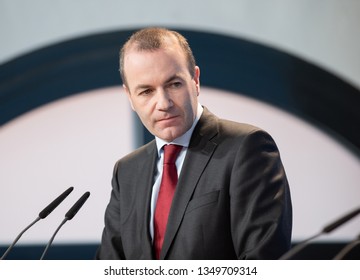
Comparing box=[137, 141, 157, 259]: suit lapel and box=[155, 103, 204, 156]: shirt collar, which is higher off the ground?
box=[155, 103, 204, 156]: shirt collar

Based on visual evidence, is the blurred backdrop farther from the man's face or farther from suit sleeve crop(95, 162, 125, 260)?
the man's face

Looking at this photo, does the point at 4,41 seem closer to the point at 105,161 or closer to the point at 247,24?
the point at 105,161

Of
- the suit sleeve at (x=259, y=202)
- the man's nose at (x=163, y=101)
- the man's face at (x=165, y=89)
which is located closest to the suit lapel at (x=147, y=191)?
the man's face at (x=165, y=89)

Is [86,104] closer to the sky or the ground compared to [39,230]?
closer to the sky

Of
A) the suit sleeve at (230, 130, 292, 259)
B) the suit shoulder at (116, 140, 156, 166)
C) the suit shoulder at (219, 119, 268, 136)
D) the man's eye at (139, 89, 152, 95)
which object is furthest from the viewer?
the suit shoulder at (116, 140, 156, 166)

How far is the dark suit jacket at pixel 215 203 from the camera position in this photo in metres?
1.95

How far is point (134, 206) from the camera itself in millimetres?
2232

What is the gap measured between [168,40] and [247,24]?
0.88 m

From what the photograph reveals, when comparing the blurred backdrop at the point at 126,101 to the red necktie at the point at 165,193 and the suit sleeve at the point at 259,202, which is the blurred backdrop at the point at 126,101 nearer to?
the red necktie at the point at 165,193

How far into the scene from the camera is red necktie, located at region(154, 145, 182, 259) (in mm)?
2166

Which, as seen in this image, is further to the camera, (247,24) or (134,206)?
(247,24)

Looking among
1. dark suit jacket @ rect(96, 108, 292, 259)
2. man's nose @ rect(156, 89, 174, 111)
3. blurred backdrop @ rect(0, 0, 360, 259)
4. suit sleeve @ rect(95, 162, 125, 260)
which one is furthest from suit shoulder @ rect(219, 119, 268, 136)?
blurred backdrop @ rect(0, 0, 360, 259)

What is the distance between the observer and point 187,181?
7.12ft
